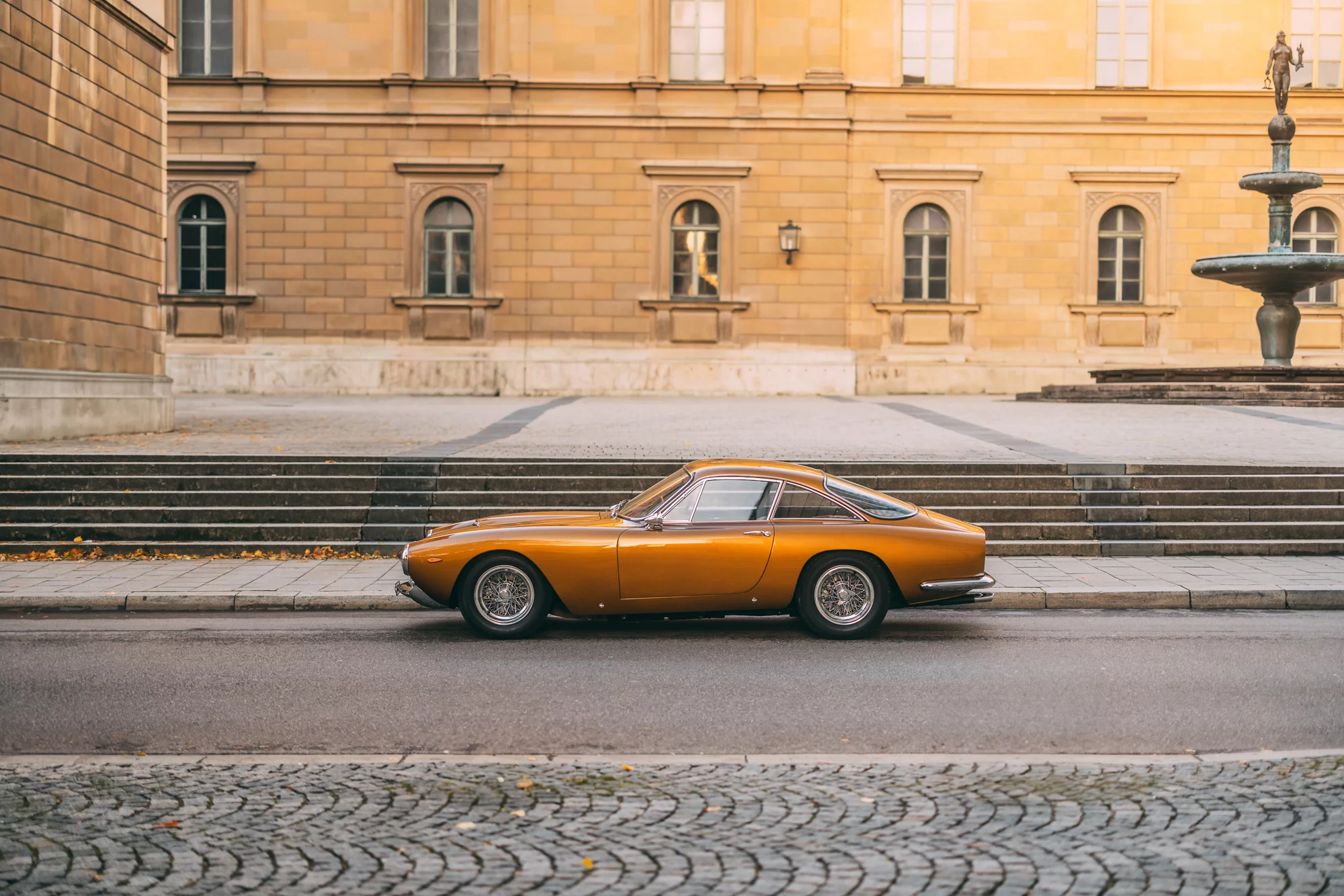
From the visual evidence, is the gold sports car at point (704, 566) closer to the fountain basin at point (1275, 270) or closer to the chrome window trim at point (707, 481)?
the chrome window trim at point (707, 481)

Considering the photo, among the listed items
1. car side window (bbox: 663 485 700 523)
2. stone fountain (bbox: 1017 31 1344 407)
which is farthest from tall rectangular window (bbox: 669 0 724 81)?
car side window (bbox: 663 485 700 523)

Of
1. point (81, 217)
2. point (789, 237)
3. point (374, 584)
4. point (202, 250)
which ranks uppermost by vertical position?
point (789, 237)

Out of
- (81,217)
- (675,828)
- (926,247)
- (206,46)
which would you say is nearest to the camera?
(675,828)

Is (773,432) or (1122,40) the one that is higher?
(1122,40)

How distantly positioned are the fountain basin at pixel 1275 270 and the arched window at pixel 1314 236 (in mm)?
6514

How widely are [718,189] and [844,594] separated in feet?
73.4

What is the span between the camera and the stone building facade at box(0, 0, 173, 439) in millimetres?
15742

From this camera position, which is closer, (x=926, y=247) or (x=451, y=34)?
(x=451, y=34)

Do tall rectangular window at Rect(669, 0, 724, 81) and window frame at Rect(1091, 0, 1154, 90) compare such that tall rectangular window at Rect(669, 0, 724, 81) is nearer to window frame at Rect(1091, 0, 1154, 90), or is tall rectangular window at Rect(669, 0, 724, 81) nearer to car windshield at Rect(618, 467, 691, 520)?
window frame at Rect(1091, 0, 1154, 90)

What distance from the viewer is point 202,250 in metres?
29.9

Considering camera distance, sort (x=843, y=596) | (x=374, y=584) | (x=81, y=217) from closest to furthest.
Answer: (x=843, y=596) → (x=374, y=584) → (x=81, y=217)

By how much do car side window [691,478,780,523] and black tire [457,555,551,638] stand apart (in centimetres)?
118

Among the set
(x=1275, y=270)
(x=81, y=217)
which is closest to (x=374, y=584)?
(x=81, y=217)

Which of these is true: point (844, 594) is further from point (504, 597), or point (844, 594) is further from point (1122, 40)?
point (1122, 40)
